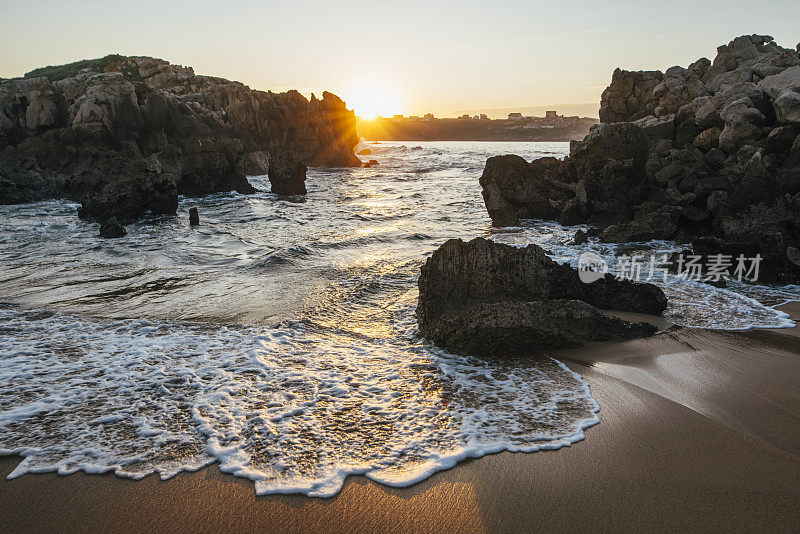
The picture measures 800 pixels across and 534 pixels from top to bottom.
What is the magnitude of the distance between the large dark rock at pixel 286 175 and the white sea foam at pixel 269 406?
2286cm

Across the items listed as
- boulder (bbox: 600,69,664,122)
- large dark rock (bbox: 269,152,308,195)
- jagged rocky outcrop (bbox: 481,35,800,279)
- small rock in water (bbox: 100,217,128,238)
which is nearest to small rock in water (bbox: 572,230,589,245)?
jagged rocky outcrop (bbox: 481,35,800,279)

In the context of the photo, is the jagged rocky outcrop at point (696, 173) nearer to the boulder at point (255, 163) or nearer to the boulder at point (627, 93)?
the boulder at point (627, 93)

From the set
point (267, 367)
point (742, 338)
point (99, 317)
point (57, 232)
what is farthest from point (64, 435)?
point (57, 232)

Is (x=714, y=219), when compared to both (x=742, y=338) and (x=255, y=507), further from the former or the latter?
(x=255, y=507)

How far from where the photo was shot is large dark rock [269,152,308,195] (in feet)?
92.5

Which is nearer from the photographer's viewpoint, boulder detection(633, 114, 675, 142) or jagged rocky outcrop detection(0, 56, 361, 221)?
boulder detection(633, 114, 675, 142)

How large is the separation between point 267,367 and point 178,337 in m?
1.67

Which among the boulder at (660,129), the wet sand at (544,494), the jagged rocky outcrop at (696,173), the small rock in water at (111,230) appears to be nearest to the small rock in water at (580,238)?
the jagged rocky outcrop at (696,173)

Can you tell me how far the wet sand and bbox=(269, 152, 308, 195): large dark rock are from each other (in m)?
25.8

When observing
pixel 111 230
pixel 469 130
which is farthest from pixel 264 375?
pixel 469 130

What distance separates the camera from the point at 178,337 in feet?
20.2

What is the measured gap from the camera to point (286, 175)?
2817 centimetres

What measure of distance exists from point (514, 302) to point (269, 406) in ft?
10.7

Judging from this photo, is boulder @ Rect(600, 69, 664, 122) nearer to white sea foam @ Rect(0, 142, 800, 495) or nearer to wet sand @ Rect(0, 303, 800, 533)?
white sea foam @ Rect(0, 142, 800, 495)
